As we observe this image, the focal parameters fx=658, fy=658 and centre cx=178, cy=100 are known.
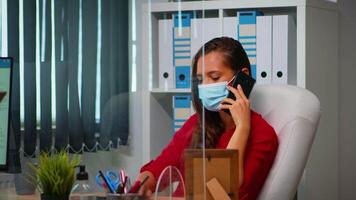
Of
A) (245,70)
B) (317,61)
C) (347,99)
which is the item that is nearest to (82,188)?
(245,70)

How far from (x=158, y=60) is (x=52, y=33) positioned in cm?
27

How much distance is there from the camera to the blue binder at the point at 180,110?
4.87 ft

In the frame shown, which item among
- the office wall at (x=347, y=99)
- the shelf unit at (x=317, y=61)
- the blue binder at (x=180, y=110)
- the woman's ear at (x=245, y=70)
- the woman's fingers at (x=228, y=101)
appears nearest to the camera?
the blue binder at (x=180, y=110)

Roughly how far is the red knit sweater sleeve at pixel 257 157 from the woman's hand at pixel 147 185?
1.88 feet

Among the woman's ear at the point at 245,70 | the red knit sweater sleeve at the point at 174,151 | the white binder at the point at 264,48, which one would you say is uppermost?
the white binder at the point at 264,48

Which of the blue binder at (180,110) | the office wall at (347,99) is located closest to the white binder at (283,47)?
the office wall at (347,99)

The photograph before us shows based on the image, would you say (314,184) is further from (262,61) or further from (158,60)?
(158,60)

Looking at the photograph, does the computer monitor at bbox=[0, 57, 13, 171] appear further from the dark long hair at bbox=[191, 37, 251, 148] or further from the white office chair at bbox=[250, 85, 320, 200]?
the white office chair at bbox=[250, 85, 320, 200]

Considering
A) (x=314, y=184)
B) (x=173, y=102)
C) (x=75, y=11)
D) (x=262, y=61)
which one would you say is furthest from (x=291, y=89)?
(x=314, y=184)

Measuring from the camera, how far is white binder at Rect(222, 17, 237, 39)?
326 cm

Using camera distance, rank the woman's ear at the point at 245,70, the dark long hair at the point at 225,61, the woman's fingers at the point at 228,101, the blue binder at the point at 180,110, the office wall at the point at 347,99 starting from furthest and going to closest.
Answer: the office wall at the point at 347,99 → the woman's ear at the point at 245,70 → the woman's fingers at the point at 228,101 → the dark long hair at the point at 225,61 → the blue binder at the point at 180,110

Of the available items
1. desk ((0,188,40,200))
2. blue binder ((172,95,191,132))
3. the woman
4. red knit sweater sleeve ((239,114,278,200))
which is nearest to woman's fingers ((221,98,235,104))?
the woman

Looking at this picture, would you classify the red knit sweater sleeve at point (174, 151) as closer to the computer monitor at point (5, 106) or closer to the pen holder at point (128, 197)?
the pen holder at point (128, 197)

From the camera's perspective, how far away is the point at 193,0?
5.11 feet
